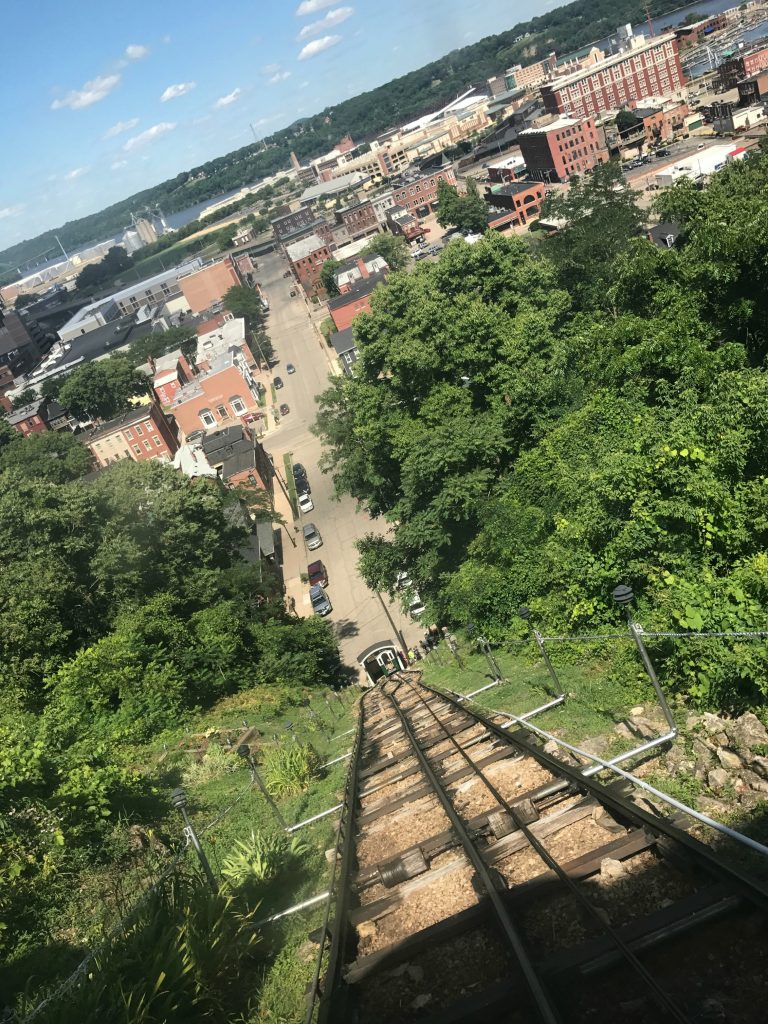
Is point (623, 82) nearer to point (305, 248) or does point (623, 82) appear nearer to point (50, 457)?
point (305, 248)

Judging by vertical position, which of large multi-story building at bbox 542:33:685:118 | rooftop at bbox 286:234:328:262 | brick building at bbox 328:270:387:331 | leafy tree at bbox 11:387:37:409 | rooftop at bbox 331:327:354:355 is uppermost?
large multi-story building at bbox 542:33:685:118

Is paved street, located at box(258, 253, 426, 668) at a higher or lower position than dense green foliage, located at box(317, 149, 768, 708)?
lower

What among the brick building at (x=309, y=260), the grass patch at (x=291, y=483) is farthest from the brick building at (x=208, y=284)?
the grass patch at (x=291, y=483)

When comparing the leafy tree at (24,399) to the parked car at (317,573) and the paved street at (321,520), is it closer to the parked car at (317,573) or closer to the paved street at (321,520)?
the paved street at (321,520)

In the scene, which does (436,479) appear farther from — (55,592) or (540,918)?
(540,918)

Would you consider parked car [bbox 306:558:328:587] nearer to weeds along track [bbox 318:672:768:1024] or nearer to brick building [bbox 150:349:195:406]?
weeds along track [bbox 318:672:768:1024]

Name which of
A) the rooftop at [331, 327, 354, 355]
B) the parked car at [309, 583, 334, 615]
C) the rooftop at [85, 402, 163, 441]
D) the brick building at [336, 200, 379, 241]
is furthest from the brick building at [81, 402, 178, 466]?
the brick building at [336, 200, 379, 241]
